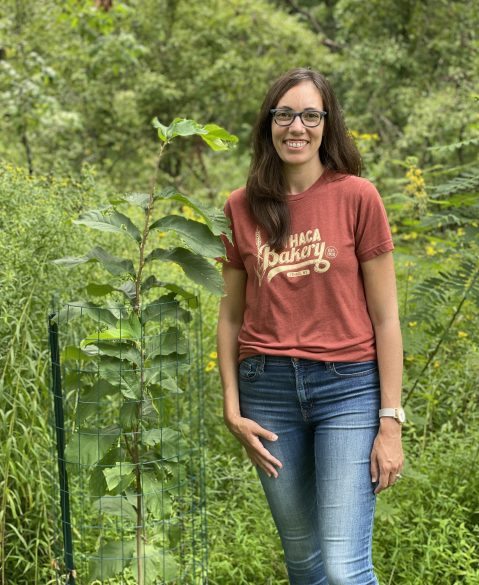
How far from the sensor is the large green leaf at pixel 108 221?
2.44 meters

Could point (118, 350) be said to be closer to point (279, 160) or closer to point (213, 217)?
point (213, 217)

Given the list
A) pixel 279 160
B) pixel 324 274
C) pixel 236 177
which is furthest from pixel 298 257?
pixel 236 177

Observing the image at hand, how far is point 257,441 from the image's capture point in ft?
8.10

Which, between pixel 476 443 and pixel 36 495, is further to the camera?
pixel 476 443

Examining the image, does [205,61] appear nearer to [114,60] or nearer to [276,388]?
[114,60]

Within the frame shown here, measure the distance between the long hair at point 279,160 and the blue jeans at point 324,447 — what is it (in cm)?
38

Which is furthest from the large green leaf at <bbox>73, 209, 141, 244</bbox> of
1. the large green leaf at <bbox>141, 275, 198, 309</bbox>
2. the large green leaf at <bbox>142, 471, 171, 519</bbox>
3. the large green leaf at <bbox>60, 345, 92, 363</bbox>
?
the large green leaf at <bbox>142, 471, 171, 519</bbox>

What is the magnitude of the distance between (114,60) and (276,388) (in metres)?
7.76

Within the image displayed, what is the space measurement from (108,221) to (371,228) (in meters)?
0.77

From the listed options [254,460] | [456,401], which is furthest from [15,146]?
[254,460]

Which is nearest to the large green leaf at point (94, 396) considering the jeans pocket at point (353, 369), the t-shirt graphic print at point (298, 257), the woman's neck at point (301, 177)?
the t-shirt graphic print at point (298, 257)

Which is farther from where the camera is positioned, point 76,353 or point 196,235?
point 76,353

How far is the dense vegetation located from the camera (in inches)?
136

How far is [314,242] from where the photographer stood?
7.72ft
